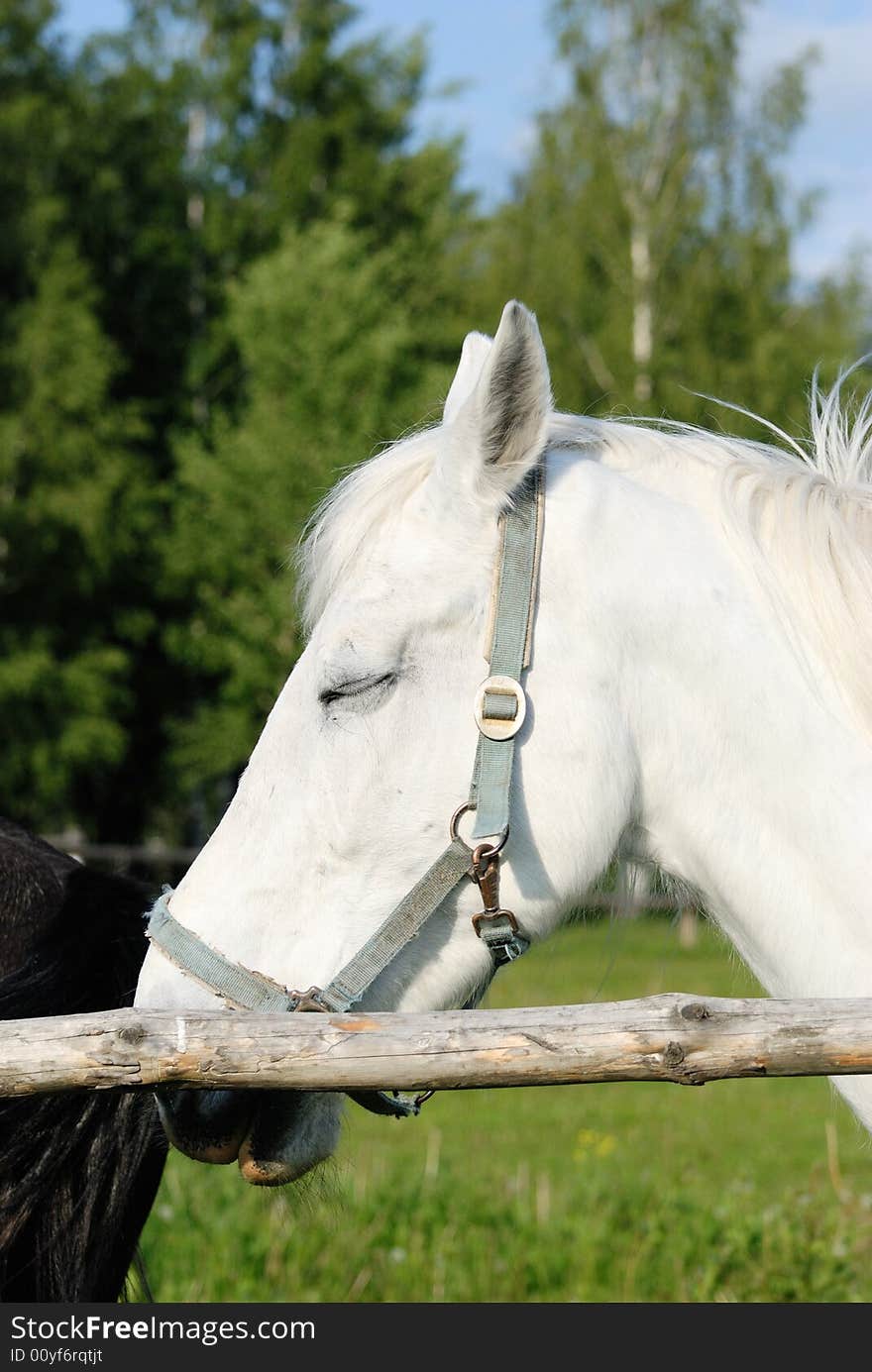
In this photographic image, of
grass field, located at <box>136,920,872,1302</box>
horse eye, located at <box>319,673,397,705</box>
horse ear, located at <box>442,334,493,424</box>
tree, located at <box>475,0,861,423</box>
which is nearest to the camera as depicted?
horse eye, located at <box>319,673,397,705</box>

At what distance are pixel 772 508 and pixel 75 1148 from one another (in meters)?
1.80

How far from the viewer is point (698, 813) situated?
2.25 meters

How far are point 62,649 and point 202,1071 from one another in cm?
2358

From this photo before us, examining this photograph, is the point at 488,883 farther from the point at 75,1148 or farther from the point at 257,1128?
the point at 75,1148

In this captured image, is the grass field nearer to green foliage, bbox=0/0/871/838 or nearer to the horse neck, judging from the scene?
the horse neck

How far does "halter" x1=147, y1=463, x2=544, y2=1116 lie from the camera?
7.00 feet

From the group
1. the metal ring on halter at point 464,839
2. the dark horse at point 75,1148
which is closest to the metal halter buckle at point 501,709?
the metal ring on halter at point 464,839

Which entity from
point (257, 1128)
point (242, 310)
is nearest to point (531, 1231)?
point (257, 1128)

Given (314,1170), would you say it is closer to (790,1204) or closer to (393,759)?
(393,759)

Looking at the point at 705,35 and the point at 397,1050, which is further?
the point at 705,35

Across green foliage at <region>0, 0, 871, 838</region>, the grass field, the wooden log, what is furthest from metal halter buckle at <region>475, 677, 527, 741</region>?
green foliage at <region>0, 0, 871, 838</region>

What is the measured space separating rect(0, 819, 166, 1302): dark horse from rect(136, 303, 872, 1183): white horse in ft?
1.56

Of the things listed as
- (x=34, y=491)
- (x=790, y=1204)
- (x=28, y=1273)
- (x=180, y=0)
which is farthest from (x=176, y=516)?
(x=28, y=1273)

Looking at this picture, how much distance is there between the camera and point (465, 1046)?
6.40 ft
